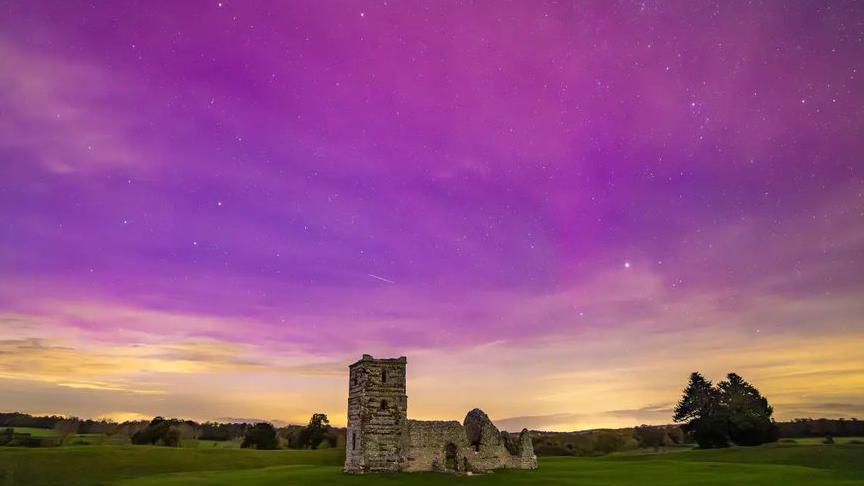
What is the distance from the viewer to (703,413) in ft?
245

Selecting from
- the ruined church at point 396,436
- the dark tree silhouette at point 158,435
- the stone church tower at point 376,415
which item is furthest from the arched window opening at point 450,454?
the dark tree silhouette at point 158,435

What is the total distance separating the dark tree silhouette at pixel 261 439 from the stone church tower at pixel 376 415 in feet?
116

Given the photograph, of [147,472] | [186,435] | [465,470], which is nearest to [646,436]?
[465,470]

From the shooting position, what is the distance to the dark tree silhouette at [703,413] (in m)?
72.0

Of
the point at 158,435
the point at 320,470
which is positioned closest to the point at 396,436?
the point at 320,470

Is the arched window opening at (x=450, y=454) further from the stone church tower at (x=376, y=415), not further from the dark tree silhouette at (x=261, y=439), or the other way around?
the dark tree silhouette at (x=261, y=439)

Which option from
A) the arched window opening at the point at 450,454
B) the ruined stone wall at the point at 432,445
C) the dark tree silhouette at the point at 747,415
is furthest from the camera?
the dark tree silhouette at the point at 747,415

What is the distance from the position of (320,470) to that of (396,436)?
641 cm

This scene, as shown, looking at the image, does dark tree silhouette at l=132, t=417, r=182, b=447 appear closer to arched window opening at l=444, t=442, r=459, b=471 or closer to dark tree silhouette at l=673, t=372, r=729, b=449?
arched window opening at l=444, t=442, r=459, b=471

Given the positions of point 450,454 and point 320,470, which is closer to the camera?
point 320,470

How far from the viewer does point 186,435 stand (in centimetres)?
7856

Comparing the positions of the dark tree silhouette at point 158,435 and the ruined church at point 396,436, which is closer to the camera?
the ruined church at point 396,436

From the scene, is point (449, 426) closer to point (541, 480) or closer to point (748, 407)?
point (541, 480)

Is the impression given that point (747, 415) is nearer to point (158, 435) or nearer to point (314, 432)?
point (314, 432)
